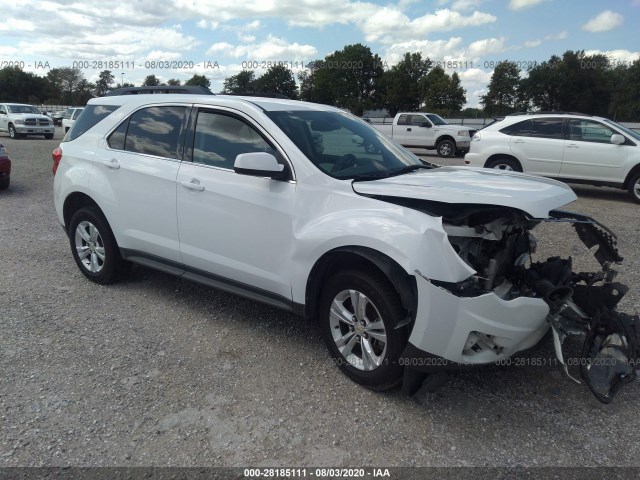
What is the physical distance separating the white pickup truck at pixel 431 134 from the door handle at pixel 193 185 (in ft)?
52.1

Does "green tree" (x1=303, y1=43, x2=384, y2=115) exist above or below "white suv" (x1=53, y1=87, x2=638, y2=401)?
above

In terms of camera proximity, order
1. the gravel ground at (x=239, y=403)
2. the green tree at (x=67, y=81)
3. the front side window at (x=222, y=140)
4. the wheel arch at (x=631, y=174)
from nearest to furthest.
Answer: the gravel ground at (x=239, y=403) < the front side window at (x=222, y=140) < the wheel arch at (x=631, y=174) < the green tree at (x=67, y=81)

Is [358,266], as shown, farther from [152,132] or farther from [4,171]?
[4,171]

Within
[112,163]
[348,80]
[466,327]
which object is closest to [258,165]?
[466,327]

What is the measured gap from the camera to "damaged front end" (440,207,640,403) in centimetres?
291

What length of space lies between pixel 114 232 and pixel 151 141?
98 centimetres

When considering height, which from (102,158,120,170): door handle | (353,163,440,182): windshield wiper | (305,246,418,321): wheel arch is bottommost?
(305,246,418,321): wheel arch

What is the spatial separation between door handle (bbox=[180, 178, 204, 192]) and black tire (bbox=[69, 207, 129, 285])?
128 cm

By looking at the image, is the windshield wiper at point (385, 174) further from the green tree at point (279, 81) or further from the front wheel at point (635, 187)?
the green tree at point (279, 81)

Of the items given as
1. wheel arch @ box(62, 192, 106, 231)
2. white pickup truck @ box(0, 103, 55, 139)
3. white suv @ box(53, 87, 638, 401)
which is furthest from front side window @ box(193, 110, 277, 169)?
white pickup truck @ box(0, 103, 55, 139)

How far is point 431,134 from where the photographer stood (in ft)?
65.0

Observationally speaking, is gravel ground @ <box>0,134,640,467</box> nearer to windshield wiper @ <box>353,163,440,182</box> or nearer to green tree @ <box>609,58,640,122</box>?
windshield wiper @ <box>353,163,440,182</box>

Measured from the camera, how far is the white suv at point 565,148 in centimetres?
996

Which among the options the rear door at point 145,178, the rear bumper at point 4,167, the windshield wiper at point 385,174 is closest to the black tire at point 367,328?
the windshield wiper at point 385,174
